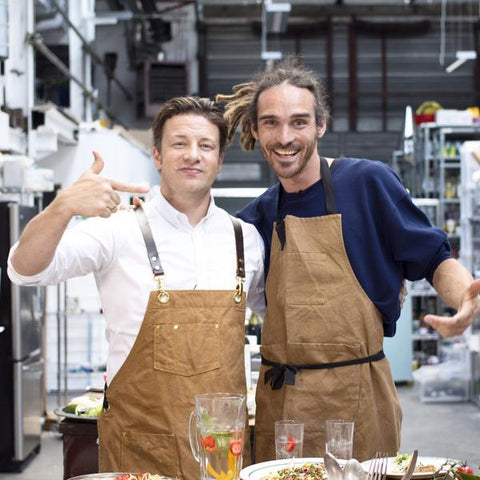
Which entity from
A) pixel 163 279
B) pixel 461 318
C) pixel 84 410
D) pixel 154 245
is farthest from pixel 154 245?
pixel 84 410

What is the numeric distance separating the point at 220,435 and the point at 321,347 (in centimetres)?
69

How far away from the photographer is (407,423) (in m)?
7.74

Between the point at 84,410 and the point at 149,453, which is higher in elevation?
the point at 149,453

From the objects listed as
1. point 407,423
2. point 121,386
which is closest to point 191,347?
point 121,386

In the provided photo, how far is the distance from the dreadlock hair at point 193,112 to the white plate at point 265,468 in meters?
0.90

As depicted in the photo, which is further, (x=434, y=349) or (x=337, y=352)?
(x=434, y=349)

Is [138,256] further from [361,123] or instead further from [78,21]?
[361,123]

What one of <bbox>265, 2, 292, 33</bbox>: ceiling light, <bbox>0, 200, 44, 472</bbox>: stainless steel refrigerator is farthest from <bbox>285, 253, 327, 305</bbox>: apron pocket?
<bbox>265, 2, 292, 33</bbox>: ceiling light

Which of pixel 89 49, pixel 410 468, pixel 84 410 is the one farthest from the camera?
pixel 89 49

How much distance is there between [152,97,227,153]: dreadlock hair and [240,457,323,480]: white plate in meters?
0.90

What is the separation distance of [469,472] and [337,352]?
2.11 feet

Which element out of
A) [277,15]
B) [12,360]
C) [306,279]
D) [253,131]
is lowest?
[12,360]

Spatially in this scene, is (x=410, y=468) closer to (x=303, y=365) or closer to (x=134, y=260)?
(x=303, y=365)

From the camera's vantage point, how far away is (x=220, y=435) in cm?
163
